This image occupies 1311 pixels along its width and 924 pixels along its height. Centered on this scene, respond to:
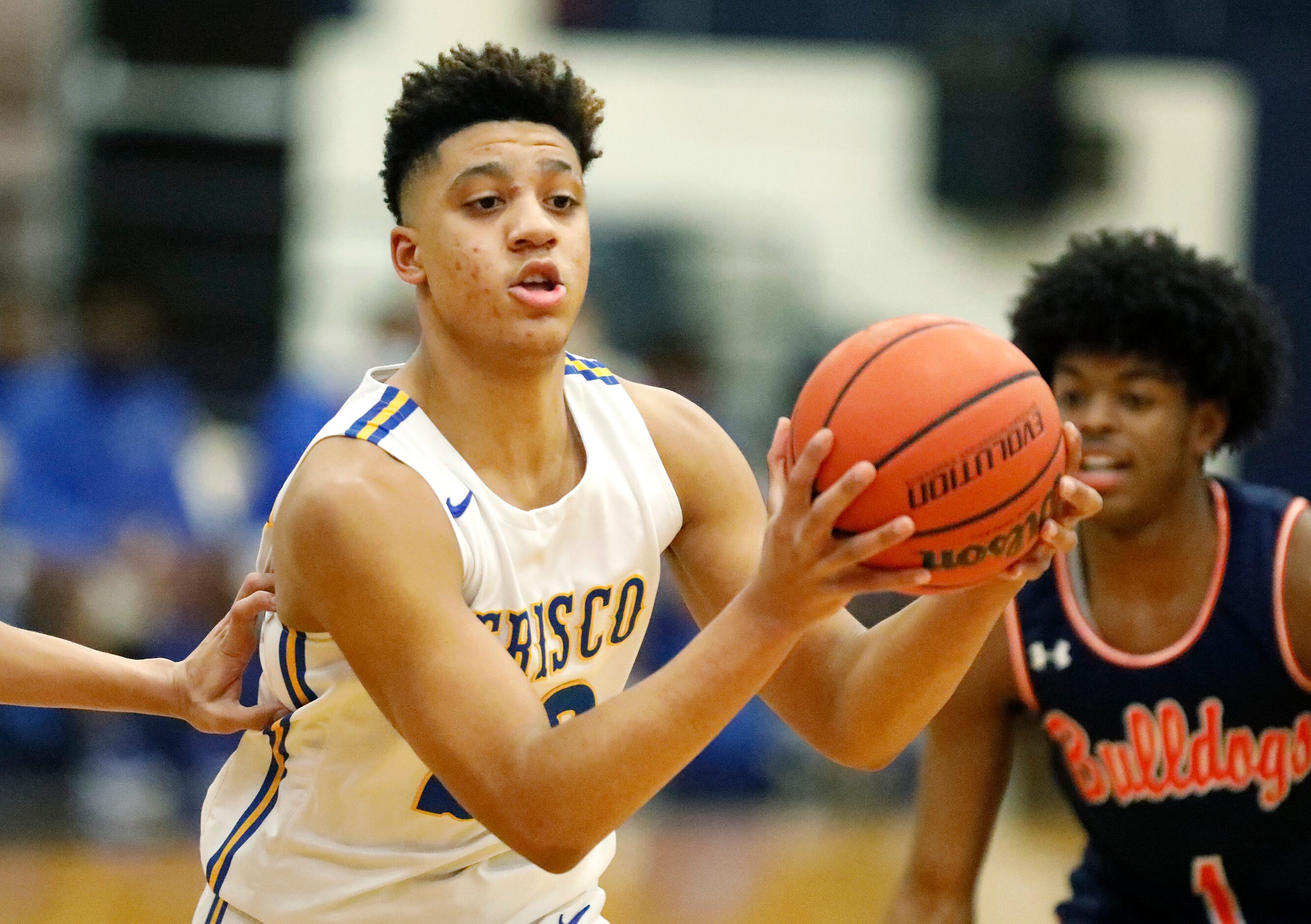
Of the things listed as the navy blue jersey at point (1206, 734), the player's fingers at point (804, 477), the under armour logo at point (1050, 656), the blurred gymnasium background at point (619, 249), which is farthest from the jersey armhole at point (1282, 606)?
the blurred gymnasium background at point (619, 249)

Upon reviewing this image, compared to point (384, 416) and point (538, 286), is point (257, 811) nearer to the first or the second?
point (384, 416)

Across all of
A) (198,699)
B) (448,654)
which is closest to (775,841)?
(198,699)

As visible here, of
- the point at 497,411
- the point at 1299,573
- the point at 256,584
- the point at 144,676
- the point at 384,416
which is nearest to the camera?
the point at 384,416

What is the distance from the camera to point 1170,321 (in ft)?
12.0

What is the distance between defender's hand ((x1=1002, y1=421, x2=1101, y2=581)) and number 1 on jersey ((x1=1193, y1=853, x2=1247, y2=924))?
1.30 meters

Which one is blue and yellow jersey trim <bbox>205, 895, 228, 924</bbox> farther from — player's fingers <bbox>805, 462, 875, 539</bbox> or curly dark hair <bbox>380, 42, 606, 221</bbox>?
player's fingers <bbox>805, 462, 875, 539</bbox>

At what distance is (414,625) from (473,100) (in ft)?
2.91

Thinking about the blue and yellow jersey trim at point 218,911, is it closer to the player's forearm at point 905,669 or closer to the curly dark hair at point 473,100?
the player's forearm at point 905,669

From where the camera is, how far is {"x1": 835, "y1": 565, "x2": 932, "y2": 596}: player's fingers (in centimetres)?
223

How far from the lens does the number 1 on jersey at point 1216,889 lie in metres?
3.46

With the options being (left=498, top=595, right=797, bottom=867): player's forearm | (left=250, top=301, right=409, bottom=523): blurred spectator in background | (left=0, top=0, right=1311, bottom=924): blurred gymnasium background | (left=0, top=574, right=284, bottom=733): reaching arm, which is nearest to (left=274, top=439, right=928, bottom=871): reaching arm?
(left=498, top=595, right=797, bottom=867): player's forearm

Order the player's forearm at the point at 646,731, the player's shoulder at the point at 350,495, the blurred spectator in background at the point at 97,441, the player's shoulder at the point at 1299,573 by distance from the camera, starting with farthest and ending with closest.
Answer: the blurred spectator in background at the point at 97,441 < the player's shoulder at the point at 1299,573 < the player's shoulder at the point at 350,495 < the player's forearm at the point at 646,731

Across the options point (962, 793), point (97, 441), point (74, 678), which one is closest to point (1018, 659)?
point (962, 793)

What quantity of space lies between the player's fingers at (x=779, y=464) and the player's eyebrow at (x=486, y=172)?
64 centimetres
